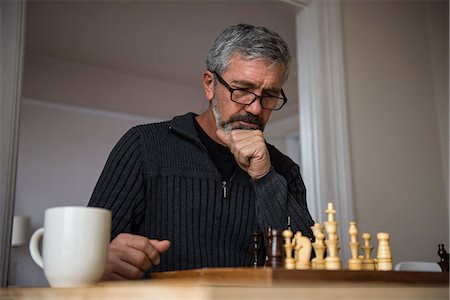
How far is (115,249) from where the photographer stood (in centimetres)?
73

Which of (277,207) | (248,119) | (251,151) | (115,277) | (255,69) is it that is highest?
(255,69)

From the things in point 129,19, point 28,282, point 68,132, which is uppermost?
point 129,19

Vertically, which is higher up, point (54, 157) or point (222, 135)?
point (54, 157)

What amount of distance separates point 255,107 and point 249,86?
5 cm

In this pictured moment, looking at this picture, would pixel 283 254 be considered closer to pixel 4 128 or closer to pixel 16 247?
pixel 4 128

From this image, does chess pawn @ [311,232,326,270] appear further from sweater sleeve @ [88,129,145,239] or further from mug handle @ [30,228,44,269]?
sweater sleeve @ [88,129,145,239]

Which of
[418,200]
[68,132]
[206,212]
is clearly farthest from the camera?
[68,132]

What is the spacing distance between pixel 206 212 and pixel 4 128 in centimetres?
64

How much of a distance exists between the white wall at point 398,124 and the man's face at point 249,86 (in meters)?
0.99

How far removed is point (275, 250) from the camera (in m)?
0.60

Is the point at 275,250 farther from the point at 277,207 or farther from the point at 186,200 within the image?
the point at 186,200

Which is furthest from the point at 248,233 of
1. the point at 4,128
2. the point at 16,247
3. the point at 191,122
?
the point at 16,247

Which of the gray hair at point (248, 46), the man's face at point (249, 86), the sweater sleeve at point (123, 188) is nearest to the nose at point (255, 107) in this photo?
the man's face at point (249, 86)

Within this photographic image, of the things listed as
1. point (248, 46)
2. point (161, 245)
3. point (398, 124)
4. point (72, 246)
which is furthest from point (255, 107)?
point (398, 124)
